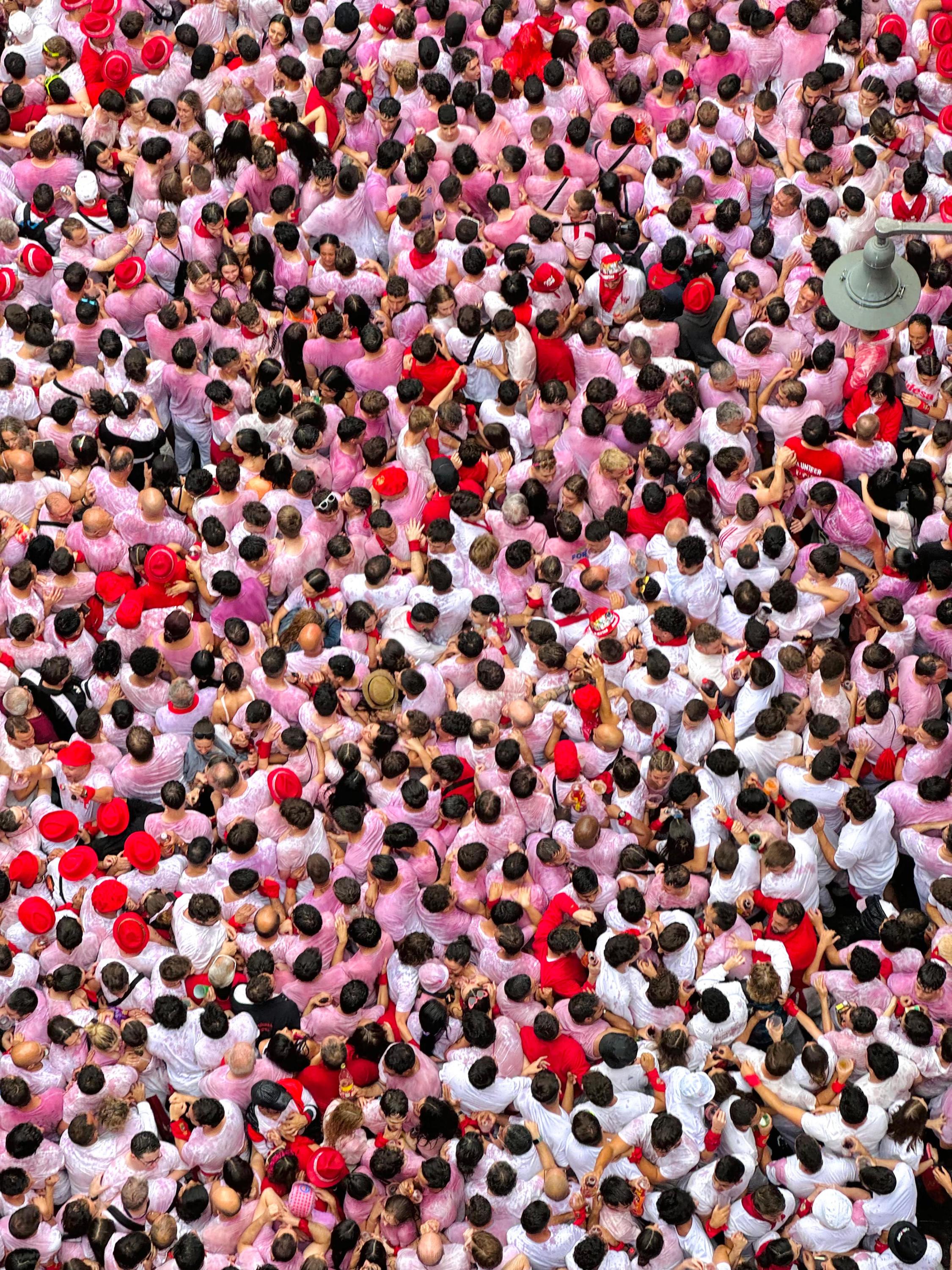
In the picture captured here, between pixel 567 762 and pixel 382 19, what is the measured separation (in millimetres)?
8438

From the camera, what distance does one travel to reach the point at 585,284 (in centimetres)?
1662

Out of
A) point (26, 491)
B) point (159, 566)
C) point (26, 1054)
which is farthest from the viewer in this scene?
point (26, 491)

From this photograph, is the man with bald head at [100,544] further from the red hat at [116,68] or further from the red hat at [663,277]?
the red hat at [663,277]

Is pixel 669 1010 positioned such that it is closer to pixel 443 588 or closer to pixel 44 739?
pixel 443 588

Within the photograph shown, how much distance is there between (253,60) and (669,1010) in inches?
412

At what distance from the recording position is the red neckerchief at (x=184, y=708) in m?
14.3

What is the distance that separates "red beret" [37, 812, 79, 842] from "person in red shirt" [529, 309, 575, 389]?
5.84 m

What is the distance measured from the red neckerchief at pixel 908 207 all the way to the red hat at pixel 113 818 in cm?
893

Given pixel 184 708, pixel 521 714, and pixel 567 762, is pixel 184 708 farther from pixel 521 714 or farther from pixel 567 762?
pixel 567 762

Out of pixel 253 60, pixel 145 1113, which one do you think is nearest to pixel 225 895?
pixel 145 1113

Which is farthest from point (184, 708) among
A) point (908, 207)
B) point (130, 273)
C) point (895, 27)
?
point (895, 27)

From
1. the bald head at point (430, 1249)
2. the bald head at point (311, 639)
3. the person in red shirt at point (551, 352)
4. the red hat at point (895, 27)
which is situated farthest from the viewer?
the red hat at point (895, 27)

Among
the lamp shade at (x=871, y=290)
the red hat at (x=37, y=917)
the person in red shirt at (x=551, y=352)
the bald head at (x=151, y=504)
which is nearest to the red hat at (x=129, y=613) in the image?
the bald head at (x=151, y=504)

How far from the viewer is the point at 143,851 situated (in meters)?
13.5
